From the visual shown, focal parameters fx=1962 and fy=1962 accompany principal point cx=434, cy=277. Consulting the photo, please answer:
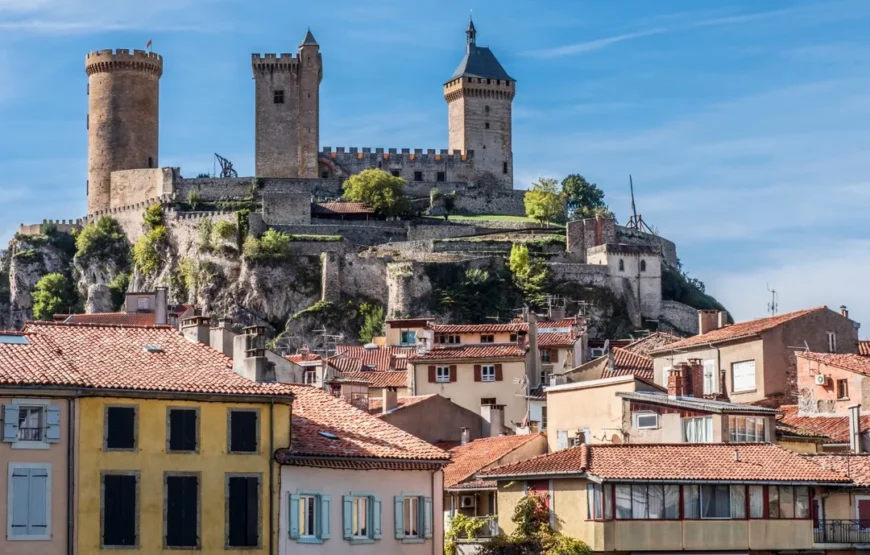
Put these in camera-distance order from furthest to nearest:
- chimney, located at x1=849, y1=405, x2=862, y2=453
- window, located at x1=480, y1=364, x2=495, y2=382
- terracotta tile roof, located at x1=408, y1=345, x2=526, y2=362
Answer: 1. terracotta tile roof, located at x1=408, y1=345, x2=526, y2=362
2. window, located at x1=480, y1=364, x2=495, y2=382
3. chimney, located at x1=849, y1=405, x2=862, y2=453

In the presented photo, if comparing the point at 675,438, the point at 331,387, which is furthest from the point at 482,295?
the point at 675,438

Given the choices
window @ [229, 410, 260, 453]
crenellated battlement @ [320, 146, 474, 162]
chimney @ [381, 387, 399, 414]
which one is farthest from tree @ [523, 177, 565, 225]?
window @ [229, 410, 260, 453]

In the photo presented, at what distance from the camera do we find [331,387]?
70.1m

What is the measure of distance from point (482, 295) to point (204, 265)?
782 inches

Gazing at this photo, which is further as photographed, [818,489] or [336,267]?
[336,267]

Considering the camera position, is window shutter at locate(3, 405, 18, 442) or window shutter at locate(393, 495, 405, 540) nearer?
window shutter at locate(3, 405, 18, 442)

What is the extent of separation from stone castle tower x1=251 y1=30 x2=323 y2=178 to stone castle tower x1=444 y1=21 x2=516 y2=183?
1685cm

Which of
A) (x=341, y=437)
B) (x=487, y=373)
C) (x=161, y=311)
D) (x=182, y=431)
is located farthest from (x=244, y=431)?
(x=487, y=373)

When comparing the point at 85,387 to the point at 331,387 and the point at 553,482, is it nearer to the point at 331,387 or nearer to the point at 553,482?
the point at 553,482

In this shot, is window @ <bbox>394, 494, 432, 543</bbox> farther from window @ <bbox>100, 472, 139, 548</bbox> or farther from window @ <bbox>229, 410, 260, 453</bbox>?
window @ <bbox>100, 472, 139, 548</bbox>

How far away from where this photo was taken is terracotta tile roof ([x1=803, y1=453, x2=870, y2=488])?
165 feet

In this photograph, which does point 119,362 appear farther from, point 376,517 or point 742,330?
point 742,330

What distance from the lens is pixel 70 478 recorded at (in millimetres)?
41000

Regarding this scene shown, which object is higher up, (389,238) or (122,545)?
(389,238)
